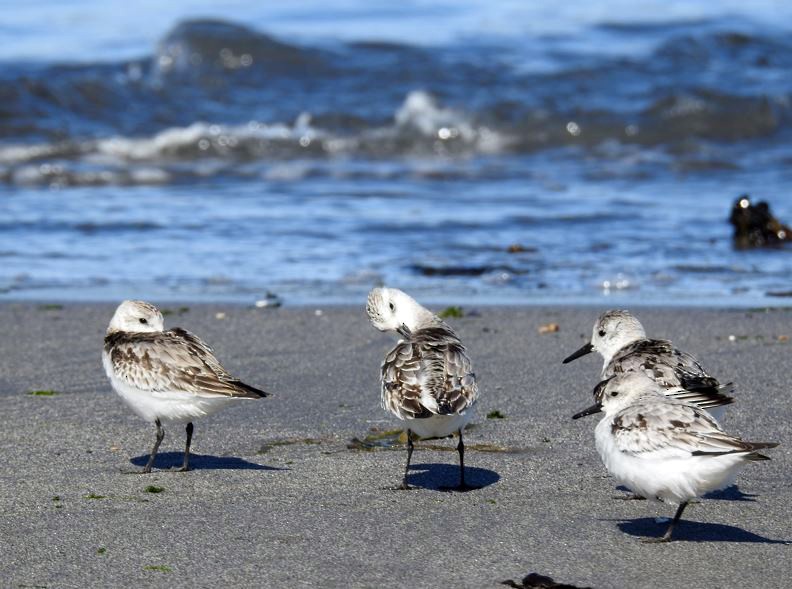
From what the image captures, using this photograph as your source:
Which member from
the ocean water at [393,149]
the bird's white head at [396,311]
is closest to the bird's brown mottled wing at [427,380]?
the bird's white head at [396,311]

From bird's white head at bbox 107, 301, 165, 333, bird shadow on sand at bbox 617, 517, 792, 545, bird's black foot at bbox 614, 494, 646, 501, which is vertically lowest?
bird's black foot at bbox 614, 494, 646, 501

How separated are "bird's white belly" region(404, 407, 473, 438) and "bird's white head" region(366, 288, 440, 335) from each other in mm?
973

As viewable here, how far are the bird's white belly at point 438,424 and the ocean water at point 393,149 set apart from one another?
4189 mm

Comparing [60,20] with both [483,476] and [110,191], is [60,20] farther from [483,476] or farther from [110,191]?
[483,476]

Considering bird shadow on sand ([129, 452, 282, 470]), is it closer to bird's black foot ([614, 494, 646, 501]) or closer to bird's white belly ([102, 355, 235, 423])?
bird's white belly ([102, 355, 235, 423])

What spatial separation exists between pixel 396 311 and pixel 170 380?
4.65ft

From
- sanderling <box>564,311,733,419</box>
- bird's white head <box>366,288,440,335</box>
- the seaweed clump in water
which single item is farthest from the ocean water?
sanderling <box>564,311,733,419</box>

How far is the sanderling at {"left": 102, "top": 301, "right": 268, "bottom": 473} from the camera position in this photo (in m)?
5.87

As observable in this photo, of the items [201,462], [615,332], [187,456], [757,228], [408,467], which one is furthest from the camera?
[757,228]

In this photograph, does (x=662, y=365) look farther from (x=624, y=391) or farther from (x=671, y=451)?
(x=671, y=451)

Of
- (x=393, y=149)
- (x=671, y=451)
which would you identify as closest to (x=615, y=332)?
(x=671, y=451)

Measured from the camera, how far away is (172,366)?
5.97m

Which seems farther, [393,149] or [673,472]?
[393,149]

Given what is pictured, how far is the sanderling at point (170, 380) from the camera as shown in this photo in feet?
19.2
